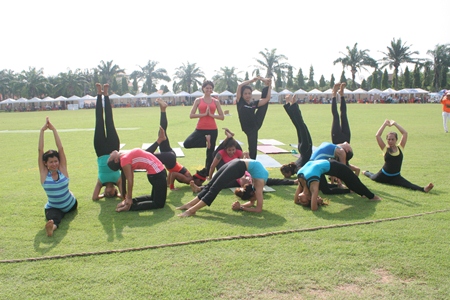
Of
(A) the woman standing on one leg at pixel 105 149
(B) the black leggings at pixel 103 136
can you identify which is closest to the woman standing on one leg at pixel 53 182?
(A) the woman standing on one leg at pixel 105 149

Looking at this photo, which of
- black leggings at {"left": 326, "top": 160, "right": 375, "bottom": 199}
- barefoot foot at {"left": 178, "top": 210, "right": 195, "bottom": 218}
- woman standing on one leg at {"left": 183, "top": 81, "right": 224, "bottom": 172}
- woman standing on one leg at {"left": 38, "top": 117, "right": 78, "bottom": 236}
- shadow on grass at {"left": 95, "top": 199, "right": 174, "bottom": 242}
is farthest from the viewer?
woman standing on one leg at {"left": 183, "top": 81, "right": 224, "bottom": 172}

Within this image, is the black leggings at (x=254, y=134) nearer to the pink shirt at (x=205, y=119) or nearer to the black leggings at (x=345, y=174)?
the pink shirt at (x=205, y=119)

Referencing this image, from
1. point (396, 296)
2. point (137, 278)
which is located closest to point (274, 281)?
point (396, 296)

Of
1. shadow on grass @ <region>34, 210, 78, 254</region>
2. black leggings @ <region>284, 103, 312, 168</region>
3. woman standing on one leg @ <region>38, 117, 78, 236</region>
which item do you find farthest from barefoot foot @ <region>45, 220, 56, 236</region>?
black leggings @ <region>284, 103, 312, 168</region>

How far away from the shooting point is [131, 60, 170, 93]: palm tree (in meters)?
74.8

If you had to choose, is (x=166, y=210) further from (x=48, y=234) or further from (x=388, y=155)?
(x=388, y=155)

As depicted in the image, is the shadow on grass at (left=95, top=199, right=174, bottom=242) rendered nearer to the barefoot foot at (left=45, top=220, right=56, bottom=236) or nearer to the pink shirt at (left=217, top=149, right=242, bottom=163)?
the barefoot foot at (left=45, top=220, right=56, bottom=236)

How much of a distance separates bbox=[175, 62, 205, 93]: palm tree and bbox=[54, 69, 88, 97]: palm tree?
18.4 meters

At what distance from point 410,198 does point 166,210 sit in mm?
3649

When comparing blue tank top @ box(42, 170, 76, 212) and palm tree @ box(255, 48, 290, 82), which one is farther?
palm tree @ box(255, 48, 290, 82)

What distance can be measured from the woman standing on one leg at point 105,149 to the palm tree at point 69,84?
68632 millimetres

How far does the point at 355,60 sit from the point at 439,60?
45.4 ft

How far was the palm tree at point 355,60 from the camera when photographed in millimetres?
65438

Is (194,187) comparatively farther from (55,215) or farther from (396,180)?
(396,180)
